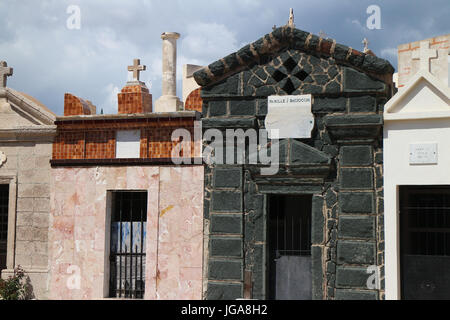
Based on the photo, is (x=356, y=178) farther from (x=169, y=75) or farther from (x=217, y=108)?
(x=169, y=75)

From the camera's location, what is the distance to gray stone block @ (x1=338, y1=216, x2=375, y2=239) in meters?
10.6

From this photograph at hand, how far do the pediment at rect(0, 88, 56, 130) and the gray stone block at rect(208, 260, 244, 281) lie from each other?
4.57m

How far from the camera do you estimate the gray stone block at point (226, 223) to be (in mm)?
11359

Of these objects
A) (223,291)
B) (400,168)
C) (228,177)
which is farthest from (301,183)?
(223,291)

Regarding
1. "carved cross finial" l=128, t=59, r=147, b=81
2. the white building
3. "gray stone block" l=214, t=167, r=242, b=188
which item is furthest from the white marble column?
the white building

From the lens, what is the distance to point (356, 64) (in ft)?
35.7

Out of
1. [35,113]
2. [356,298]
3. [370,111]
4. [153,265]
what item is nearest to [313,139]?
[370,111]

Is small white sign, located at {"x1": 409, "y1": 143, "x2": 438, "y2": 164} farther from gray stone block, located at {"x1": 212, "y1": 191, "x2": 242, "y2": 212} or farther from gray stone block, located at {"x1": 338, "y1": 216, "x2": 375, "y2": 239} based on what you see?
gray stone block, located at {"x1": 212, "y1": 191, "x2": 242, "y2": 212}

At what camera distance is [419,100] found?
10.7 metres

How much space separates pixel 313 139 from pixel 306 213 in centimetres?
149

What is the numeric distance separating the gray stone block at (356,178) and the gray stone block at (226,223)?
1.95 metres

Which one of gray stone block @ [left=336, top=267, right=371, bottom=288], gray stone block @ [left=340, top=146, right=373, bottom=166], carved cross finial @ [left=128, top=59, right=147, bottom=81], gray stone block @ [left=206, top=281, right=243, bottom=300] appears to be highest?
carved cross finial @ [left=128, top=59, right=147, bottom=81]

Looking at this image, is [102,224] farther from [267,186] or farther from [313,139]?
[313,139]

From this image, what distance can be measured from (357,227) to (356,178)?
2.71ft
